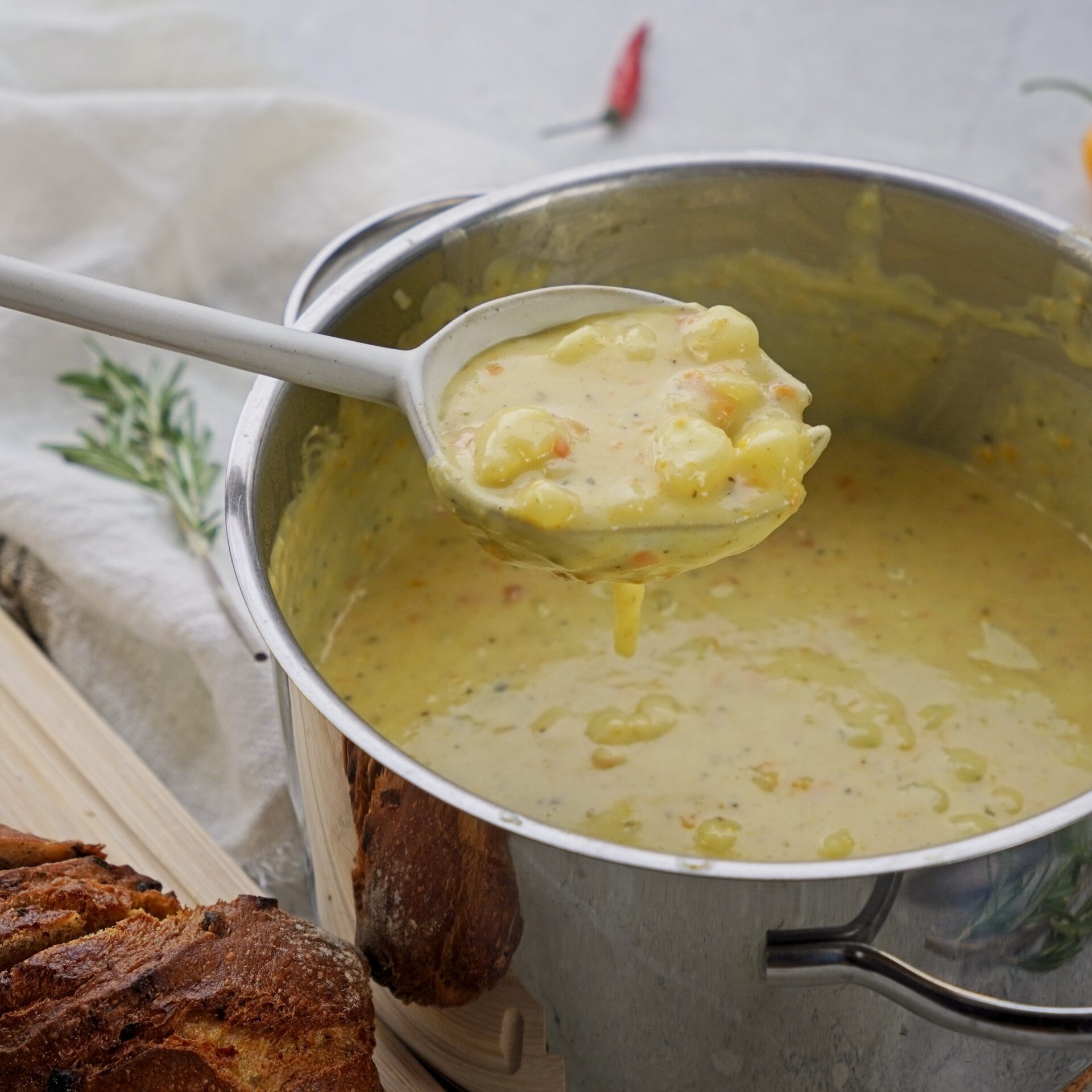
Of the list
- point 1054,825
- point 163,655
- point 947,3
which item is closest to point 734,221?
point 163,655

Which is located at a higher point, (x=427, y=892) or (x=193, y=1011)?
(x=427, y=892)

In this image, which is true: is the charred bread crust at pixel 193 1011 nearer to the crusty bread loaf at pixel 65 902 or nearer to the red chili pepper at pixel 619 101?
the crusty bread loaf at pixel 65 902

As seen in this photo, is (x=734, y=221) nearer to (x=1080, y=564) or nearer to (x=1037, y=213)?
(x=1037, y=213)

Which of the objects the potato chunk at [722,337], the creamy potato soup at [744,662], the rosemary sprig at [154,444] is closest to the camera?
the potato chunk at [722,337]

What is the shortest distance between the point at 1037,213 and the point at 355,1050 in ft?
4.76

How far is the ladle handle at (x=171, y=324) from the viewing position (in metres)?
1.52

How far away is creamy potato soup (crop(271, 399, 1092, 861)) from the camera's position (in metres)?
1.91

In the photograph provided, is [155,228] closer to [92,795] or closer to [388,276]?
[388,276]

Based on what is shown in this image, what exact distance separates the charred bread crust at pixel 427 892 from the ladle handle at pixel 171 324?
17.3 inches

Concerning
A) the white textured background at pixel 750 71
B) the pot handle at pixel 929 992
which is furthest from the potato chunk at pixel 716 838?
the white textured background at pixel 750 71

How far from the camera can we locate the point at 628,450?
1668 mm

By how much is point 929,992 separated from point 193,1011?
0.71 m

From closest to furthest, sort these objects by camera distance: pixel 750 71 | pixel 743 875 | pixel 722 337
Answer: pixel 743 875 → pixel 722 337 → pixel 750 71

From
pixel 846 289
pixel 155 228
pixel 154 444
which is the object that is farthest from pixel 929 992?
pixel 155 228
